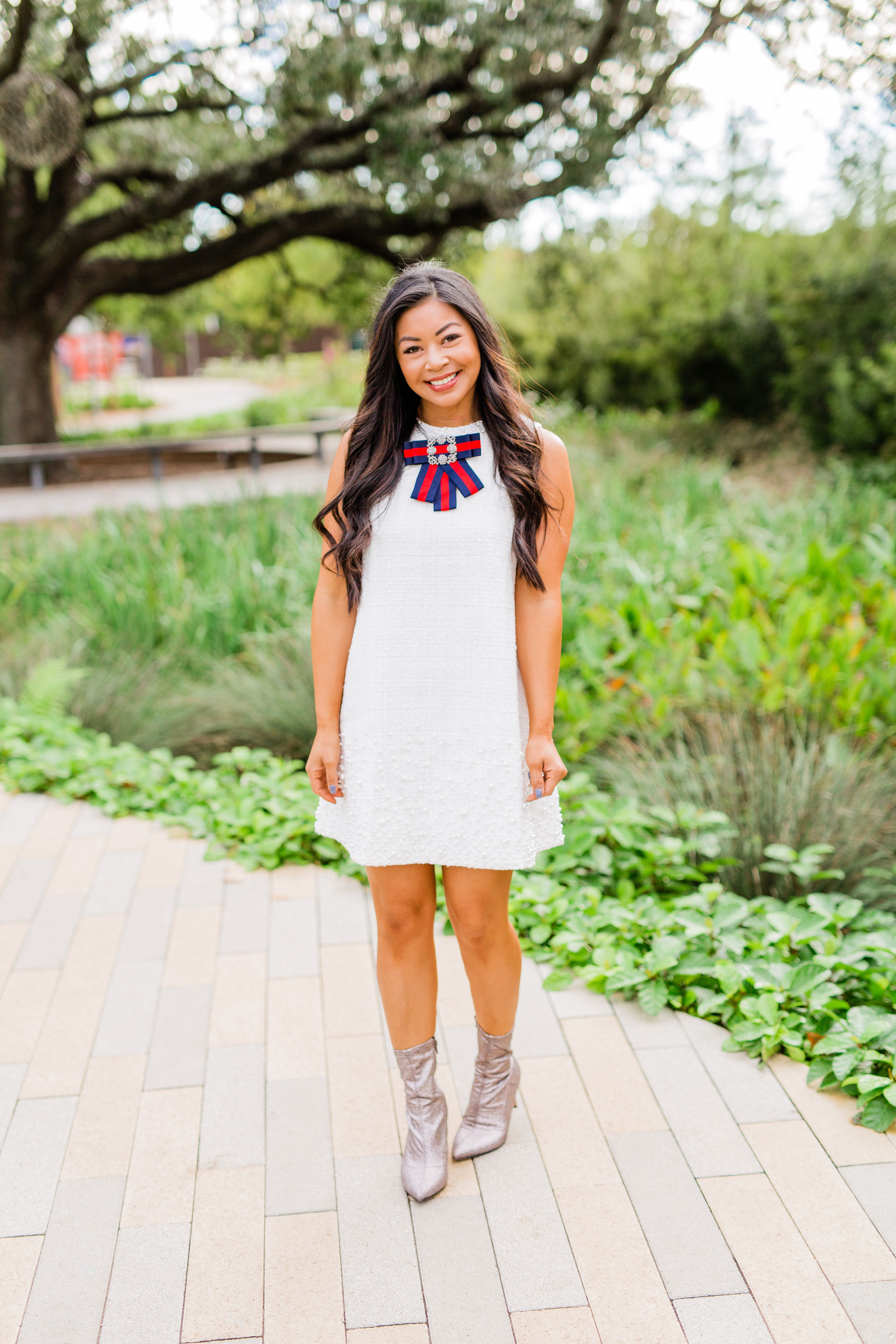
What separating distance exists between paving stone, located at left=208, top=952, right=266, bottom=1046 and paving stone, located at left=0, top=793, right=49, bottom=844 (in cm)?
125

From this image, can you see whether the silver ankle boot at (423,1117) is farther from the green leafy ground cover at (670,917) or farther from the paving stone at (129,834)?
the paving stone at (129,834)

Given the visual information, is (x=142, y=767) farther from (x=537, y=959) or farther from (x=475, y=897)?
(x=475, y=897)

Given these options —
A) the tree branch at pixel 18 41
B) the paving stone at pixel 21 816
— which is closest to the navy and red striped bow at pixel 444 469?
the paving stone at pixel 21 816

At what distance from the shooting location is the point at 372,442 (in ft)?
6.39

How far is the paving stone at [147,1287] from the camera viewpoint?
5.90 feet

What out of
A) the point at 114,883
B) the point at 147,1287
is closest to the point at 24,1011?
the point at 114,883

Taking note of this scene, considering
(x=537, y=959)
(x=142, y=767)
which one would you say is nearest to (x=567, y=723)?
(x=537, y=959)

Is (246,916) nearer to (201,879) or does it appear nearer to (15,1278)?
(201,879)

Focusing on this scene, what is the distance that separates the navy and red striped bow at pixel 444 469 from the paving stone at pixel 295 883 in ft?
5.95

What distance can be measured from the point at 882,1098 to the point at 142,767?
2961 mm

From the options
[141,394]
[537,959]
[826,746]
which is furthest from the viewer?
[141,394]

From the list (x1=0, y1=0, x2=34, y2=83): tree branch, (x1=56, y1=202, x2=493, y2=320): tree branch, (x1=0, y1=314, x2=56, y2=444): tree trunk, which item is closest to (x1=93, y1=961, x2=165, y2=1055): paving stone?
(x1=0, y1=0, x2=34, y2=83): tree branch

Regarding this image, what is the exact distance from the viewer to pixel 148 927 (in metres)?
3.13

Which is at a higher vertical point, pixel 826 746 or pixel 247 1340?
pixel 826 746
